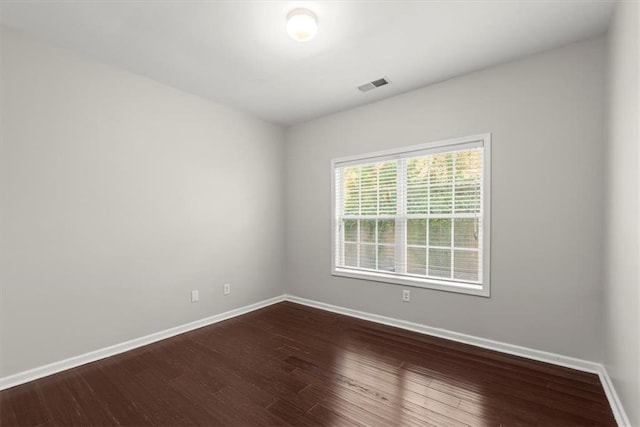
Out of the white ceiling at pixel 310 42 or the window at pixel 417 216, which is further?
the window at pixel 417 216

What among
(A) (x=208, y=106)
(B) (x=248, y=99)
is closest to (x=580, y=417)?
(B) (x=248, y=99)

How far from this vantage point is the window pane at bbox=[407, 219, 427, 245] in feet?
10.7

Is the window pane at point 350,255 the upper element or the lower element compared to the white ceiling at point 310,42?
lower

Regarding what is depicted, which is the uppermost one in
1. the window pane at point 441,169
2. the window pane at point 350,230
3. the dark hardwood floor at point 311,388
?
the window pane at point 441,169

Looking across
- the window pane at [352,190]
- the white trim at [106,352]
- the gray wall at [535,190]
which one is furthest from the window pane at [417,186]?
the white trim at [106,352]

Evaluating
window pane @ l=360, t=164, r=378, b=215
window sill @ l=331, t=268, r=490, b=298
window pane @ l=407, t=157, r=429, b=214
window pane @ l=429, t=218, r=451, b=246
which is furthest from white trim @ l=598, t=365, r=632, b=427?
window pane @ l=360, t=164, r=378, b=215

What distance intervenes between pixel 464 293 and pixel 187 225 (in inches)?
122

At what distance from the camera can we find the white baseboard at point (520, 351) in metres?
1.88

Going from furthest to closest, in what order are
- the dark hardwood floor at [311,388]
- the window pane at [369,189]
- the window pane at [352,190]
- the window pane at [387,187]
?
the window pane at [352,190] → the window pane at [369,189] → the window pane at [387,187] → the dark hardwood floor at [311,388]

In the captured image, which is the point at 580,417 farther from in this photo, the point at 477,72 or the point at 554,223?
the point at 477,72

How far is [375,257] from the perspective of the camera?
145 inches

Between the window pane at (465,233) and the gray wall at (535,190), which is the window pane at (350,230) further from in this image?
the window pane at (465,233)

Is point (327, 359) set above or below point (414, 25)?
below

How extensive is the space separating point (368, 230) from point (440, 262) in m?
0.98
